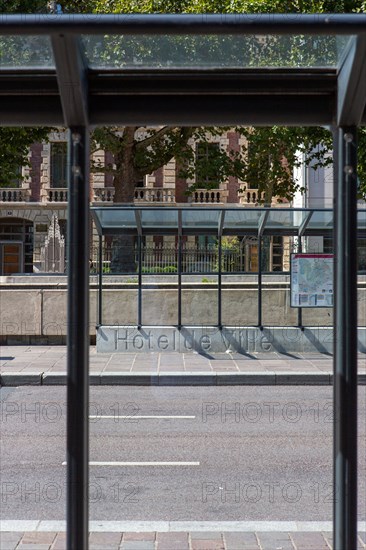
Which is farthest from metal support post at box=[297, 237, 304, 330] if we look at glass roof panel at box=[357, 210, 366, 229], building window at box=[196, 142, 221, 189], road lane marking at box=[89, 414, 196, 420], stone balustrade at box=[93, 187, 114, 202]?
stone balustrade at box=[93, 187, 114, 202]

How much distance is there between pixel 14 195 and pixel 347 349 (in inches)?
1318

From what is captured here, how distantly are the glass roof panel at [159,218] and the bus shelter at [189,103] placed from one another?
982 centimetres

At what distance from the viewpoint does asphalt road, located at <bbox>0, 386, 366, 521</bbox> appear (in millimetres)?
4684

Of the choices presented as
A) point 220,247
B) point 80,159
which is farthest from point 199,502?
point 220,247

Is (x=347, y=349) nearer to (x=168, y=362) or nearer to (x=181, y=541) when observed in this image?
(x=181, y=541)

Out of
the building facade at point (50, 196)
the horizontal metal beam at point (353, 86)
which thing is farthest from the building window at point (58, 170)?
the horizontal metal beam at point (353, 86)

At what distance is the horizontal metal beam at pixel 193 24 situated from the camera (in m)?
2.26

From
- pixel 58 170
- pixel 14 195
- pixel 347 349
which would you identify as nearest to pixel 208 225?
pixel 347 349

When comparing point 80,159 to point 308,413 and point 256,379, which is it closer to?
point 308,413

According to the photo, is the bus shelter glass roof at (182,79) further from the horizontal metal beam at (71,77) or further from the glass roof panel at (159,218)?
the glass roof panel at (159,218)

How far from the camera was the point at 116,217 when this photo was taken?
12812 millimetres

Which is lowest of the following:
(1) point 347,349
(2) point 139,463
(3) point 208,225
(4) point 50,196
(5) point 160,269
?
(2) point 139,463

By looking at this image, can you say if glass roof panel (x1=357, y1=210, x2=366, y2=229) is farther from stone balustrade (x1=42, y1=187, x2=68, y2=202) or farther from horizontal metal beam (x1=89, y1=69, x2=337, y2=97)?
stone balustrade (x1=42, y1=187, x2=68, y2=202)

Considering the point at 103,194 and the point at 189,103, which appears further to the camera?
the point at 103,194
